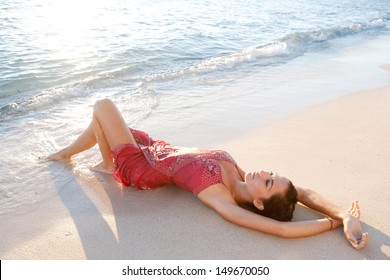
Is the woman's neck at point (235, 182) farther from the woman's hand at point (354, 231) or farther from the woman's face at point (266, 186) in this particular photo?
the woman's hand at point (354, 231)

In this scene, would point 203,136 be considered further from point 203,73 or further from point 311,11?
point 311,11

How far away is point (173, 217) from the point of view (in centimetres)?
344

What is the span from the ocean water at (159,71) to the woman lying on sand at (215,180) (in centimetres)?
47

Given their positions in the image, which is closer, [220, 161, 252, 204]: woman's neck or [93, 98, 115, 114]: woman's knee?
[220, 161, 252, 204]: woman's neck

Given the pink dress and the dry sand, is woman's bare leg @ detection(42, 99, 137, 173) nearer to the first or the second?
the pink dress

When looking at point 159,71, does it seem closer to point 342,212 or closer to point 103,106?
point 103,106

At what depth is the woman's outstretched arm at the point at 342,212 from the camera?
10.1 ft

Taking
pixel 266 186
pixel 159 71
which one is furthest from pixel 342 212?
pixel 159 71

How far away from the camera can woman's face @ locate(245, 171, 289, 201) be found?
10.8 feet

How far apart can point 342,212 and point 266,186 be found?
618 mm

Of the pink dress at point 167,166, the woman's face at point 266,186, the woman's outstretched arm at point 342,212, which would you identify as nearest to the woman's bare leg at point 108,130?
the pink dress at point 167,166

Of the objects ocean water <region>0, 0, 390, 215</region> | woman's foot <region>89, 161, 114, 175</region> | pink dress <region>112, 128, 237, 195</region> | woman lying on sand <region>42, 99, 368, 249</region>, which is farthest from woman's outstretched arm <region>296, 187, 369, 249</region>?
woman's foot <region>89, 161, 114, 175</region>

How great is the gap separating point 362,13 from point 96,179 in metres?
16.9

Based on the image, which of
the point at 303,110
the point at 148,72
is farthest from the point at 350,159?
the point at 148,72
